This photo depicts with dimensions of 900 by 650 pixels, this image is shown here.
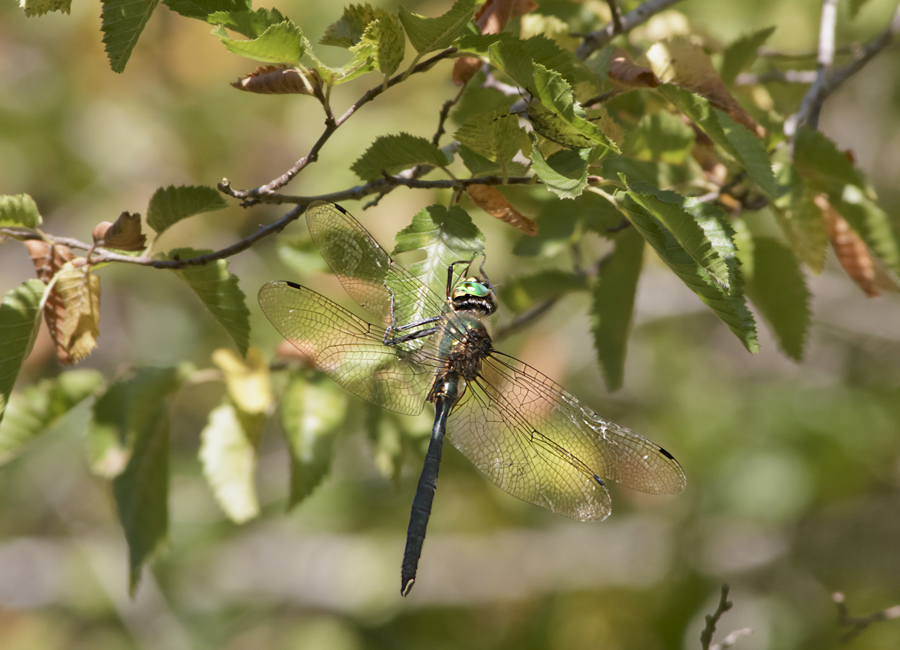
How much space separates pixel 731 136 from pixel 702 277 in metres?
0.33

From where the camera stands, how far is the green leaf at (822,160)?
1.37 m

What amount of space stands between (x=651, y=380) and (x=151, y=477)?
101 inches

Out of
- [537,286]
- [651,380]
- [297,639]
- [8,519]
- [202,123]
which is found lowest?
[297,639]

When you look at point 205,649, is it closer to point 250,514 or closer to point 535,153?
point 250,514

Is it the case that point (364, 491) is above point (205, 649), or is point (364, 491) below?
above

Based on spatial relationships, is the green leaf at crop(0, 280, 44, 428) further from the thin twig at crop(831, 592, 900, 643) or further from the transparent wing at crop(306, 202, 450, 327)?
the thin twig at crop(831, 592, 900, 643)

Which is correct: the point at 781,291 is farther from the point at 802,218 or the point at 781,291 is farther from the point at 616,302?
the point at 616,302

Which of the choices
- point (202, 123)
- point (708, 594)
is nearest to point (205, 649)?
point (708, 594)

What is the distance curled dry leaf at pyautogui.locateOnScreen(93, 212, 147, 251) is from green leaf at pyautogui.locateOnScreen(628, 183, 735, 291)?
83 centimetres

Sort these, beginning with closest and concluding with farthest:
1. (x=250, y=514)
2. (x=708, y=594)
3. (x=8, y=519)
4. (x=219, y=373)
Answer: (x=250, y=514), (x=219, y=373), (x=708, y=594), (x=8, y=519)

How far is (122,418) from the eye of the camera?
1.62 meters

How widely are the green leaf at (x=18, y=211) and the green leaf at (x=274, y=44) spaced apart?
51 centimetres

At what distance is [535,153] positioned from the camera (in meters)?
0.98

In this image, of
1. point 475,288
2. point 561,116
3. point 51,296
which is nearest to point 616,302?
point 475,288
